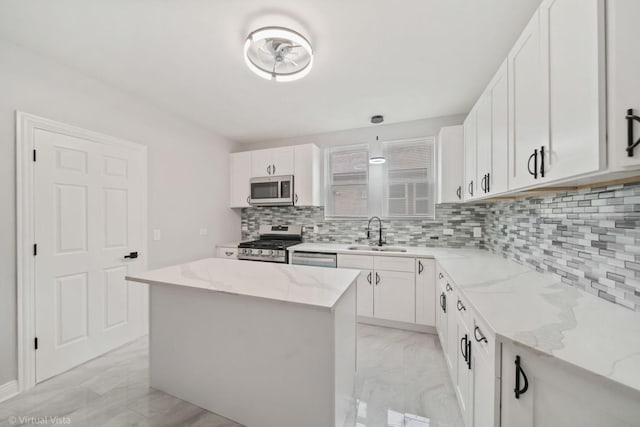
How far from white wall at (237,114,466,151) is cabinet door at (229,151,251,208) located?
22.5 inches

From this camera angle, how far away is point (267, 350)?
1389mm

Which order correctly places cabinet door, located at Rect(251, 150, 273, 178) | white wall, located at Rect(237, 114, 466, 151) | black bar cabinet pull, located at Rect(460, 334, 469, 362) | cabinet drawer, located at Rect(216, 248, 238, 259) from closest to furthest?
black bar cabinet pull, located at Rect(460, 334, 469, 362) → white wall, located at Rect(237, 114, 466, 151) → cabinet drawer, located at Rect(216, 248, 238, 259) → cabinet door, located at Rect(251, 150, 273, 178)

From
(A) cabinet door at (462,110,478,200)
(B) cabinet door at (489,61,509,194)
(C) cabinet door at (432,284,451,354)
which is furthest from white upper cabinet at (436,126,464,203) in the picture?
(C) cabinet door at (432,284,451,354)

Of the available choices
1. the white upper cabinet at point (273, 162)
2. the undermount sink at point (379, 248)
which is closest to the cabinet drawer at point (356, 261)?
the undermount sink at point (379, 248)

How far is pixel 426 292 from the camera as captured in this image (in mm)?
2604

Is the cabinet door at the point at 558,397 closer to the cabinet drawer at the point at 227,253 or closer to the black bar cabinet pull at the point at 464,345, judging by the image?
the black bar cabinet pull at the point at 464,345

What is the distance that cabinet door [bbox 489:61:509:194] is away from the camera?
1520 millimetres

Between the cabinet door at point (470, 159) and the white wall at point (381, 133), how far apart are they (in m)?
0.65

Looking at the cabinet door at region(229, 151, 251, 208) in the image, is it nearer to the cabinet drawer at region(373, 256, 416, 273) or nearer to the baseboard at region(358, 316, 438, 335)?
the cabinet drawer at region(373, 256, 416, 273)

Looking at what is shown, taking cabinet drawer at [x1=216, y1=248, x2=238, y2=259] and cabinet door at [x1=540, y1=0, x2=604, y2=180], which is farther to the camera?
cabinet drawer at [x1=216, y1=248, x2=238, y2=259]

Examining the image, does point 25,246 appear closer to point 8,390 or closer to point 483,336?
point 8,390

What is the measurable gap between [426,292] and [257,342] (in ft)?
6.38

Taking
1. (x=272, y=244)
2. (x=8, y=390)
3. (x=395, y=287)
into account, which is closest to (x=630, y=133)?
(x=395, y=287)

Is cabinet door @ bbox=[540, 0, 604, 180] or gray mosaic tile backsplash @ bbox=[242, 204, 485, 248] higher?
cabinet door @ bbox=[540, 0, 604, 180]
